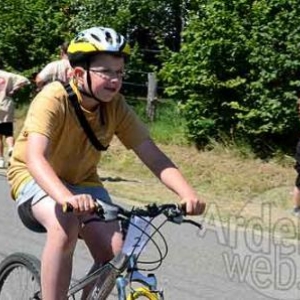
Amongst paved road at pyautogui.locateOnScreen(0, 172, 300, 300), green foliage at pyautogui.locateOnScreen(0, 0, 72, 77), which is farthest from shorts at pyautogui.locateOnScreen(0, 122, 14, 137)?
green foliage at pyautogui.locateOnScreen(0, 0, 72, 77)

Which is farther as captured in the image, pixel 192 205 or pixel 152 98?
pixel 152 98

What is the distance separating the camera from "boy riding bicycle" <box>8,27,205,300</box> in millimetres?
4035

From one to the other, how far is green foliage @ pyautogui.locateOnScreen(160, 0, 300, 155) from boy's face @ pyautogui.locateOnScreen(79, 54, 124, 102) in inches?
302

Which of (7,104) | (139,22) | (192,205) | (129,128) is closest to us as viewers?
(192,205)

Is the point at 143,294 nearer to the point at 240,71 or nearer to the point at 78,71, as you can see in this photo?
the point at 78,71

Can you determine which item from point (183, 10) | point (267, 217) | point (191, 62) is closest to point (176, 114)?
point (191, 62)

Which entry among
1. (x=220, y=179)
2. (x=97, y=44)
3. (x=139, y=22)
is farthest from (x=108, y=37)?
→ (x=139, y=22)

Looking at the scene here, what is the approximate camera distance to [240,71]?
12.4 metres

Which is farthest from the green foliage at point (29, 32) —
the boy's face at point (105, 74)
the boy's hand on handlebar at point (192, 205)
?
the boy's hand on handlebar at point (192, 205)

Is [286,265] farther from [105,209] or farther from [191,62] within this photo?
[191,62]

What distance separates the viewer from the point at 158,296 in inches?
147

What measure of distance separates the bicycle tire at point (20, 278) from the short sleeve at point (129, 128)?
866 mm

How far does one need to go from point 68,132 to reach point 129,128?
0.37 m

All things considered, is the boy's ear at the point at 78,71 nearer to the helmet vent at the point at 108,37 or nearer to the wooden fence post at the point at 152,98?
the helmet vent at the point at 108,37
